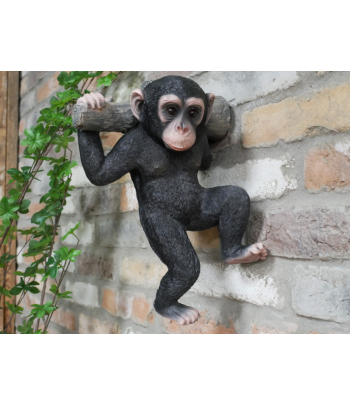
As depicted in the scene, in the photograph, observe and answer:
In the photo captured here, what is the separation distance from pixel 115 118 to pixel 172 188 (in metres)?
0.18

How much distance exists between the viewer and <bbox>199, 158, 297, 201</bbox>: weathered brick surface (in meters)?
0.76

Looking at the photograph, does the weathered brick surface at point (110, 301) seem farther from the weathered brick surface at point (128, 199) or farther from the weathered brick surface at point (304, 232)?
the weathered brick surface at point (304, 232)

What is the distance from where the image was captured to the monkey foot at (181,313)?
73cm

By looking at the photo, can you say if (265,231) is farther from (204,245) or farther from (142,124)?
(142,124)

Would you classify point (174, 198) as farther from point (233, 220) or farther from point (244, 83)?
point (244, 83)

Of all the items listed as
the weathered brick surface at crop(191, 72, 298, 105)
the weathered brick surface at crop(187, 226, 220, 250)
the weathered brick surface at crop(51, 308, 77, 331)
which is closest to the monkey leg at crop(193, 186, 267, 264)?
the weathered brick surface at crop(187, 226, 220, 250)

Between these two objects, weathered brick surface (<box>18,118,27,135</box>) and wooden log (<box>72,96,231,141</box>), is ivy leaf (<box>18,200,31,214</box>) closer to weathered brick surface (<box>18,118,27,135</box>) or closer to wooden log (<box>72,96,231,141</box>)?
wooden log (<box>72,96,231,141</box>)

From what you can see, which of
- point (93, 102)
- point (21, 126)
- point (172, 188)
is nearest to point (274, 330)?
point (172, 188)

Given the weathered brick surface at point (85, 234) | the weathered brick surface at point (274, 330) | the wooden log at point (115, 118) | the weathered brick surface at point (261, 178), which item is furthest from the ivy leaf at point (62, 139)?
the weathered brick surface at point (274, 330)

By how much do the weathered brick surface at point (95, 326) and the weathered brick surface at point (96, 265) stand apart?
143mm

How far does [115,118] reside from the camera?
0.79 metres

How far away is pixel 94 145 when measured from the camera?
785mm

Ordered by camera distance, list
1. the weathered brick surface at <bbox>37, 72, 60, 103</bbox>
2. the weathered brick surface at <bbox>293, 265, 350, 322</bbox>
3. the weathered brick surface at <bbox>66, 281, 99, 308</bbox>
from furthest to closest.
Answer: the weathered brick surface at <bbox>37, 72, 60, 103</bbox>
the weathered brick surface at <bbox>66, 281, 99, 308</bbox>
the weathered brick surface at <bbox>293, 265, 350, 322</bbox>

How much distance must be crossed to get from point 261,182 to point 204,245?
0.68ft
